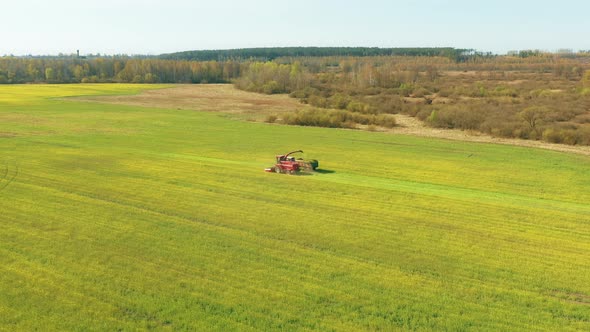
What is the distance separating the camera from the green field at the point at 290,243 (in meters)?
15.1

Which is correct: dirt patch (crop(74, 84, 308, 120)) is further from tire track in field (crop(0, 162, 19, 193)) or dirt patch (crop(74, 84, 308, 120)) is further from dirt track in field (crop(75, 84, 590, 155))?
tire track in field (crop(0, 162, 19, 193))

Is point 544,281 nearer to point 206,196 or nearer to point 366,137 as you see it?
point 206,196

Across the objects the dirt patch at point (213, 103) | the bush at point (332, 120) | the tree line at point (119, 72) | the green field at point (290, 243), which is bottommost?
the green field at point (290, 243)

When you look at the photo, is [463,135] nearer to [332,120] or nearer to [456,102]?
[332,120]

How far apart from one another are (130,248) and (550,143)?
43.5 meters

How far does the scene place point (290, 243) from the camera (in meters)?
20.5

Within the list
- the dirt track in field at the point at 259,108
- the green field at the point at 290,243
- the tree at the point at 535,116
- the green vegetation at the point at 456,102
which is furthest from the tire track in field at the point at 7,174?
the tree at the point at 535,116

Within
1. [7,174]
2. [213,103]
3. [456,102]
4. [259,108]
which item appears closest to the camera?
[7,174]

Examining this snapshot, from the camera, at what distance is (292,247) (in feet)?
65.9

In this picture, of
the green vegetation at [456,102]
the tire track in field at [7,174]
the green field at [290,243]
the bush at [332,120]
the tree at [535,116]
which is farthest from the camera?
the bush at [332,120]

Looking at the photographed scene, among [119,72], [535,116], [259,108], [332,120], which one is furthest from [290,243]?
[119,72]

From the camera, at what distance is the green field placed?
15078 millimetres

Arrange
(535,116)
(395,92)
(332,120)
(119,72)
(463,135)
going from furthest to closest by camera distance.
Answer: (119,72) < (395,92) < (332,120) < (535,116) < (463,135)

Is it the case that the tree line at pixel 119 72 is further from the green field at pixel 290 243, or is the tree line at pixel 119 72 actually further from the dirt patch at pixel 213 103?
the green field at pixel 290 243
